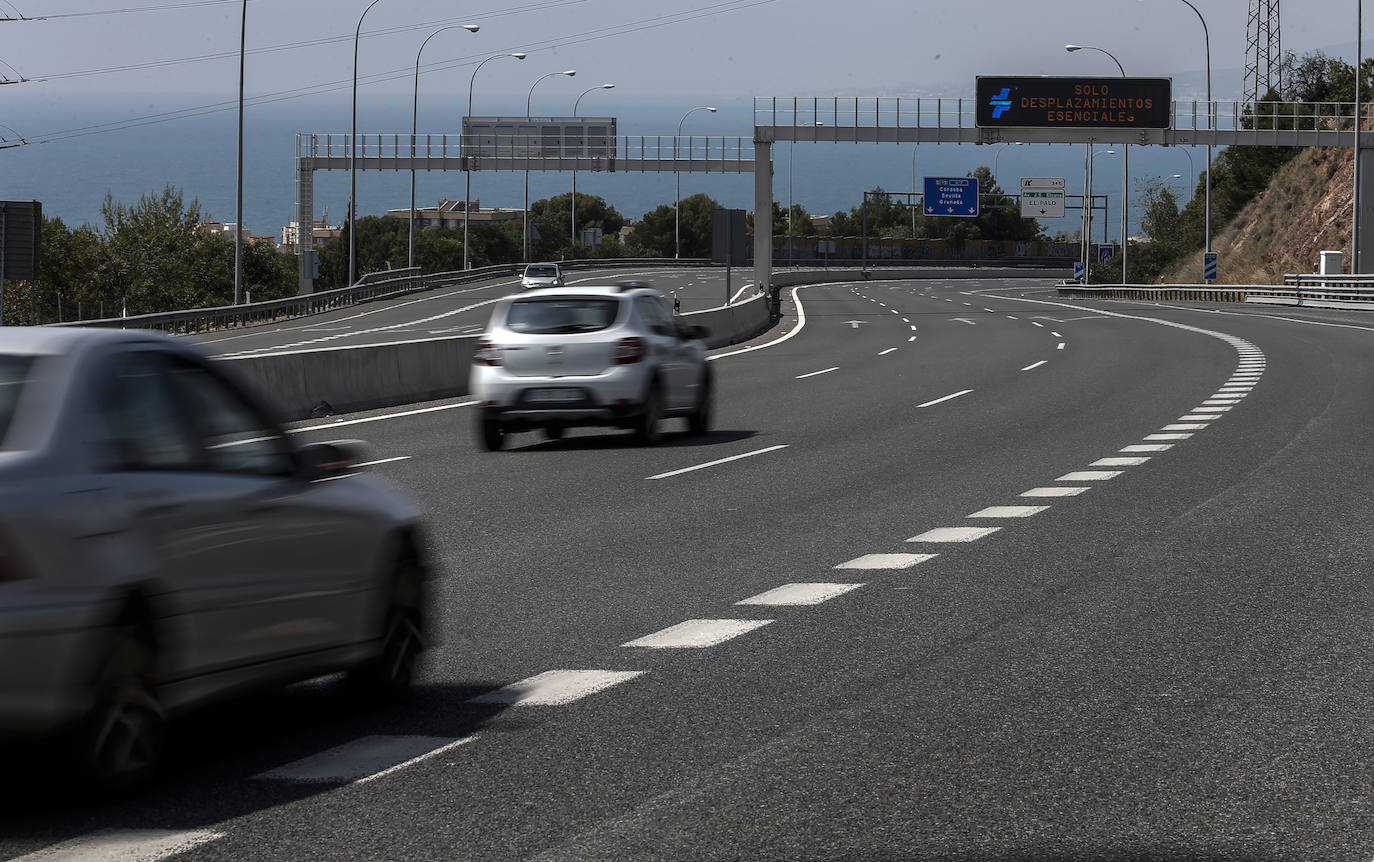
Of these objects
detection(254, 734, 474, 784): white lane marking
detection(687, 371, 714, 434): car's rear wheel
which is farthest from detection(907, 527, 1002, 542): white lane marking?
detection(687, 371, 714, 434): car's rear wheel

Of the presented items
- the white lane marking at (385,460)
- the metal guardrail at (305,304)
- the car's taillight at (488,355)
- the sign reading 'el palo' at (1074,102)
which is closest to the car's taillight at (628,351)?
the car's taillight at (488,355)

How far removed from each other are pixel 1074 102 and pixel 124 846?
6320 centimetres

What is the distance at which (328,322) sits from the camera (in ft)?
191

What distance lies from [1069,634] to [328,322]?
51607mm

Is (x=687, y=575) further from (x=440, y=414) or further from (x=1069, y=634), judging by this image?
(x=440, y=414)

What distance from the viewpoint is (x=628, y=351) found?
1906cm

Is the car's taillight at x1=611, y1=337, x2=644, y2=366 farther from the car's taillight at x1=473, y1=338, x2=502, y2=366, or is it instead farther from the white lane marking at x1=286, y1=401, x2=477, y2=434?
the white lane marking at x1=286, y1=401, x2=477, y2=434

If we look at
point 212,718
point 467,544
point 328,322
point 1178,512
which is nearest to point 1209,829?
point 212,718

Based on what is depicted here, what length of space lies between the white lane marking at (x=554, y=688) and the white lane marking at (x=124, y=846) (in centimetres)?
195

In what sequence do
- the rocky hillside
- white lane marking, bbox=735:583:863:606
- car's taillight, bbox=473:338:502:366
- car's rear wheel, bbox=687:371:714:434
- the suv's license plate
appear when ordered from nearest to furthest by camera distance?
white lane marking, bbox=735:583:863:606
the suv's license plate
car's taillight, bbox=473:338:502:366
car's rear wheel, bbox=687:371:714:434
the rocky hillside

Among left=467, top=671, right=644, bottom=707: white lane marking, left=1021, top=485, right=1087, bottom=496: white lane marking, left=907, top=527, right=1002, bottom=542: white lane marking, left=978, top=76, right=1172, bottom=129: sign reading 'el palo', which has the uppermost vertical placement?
left=978, top=76, right=1172, bottom=129: sign reading 'el palo'

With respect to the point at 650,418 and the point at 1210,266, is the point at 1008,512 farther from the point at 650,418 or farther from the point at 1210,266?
the point at 1210,266

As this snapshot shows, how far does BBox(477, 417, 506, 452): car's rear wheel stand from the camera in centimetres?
1878

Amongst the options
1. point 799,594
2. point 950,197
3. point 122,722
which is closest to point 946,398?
point 799,594
